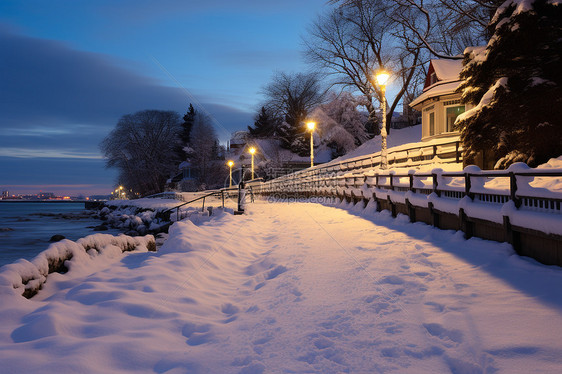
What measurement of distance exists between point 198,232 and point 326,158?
47886mm

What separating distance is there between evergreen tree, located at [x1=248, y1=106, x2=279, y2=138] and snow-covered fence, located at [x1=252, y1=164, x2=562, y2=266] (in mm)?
56343

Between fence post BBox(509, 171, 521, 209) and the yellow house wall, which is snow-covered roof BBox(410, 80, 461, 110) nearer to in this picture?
the yellow house wall

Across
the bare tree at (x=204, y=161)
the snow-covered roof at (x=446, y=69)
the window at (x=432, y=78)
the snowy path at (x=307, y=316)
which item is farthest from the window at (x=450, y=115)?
the bare tree at (x=204, y=161)

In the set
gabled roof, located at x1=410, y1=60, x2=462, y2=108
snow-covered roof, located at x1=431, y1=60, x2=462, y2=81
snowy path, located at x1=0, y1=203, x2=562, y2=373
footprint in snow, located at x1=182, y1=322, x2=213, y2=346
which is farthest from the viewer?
snow-covered roof, located at x1=431, y1=60, x2=462, y2=81

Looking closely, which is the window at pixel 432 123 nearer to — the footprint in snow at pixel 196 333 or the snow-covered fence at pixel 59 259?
the snow-covered fence at pixel 59 259

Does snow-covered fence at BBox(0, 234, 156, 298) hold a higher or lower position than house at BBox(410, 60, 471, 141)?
lower

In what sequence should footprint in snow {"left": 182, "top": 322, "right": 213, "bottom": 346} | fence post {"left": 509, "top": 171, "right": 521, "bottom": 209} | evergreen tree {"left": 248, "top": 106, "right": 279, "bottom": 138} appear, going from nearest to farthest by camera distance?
footprint in snow {"left": 182, "top": 322, "right": 213, "bottom": 346} → fence post {"left": 509, "top": 171, "right": 521, "bottom": 209} → evergreen tree {"left": 248, "top": 106, "right": 279, "bottom": 138}

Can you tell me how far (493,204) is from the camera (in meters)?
6.05

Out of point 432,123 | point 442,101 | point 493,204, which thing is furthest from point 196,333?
point 432,123

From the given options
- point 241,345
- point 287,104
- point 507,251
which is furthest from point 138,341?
point 287,104

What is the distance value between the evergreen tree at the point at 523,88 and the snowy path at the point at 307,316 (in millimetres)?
6727

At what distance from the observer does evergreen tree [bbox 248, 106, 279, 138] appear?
66750mm

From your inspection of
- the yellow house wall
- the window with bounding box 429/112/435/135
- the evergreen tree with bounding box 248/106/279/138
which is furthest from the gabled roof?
the evergreen tree with bounding box 248/106/279/138

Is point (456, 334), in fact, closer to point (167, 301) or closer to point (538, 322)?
point (538, 322)
